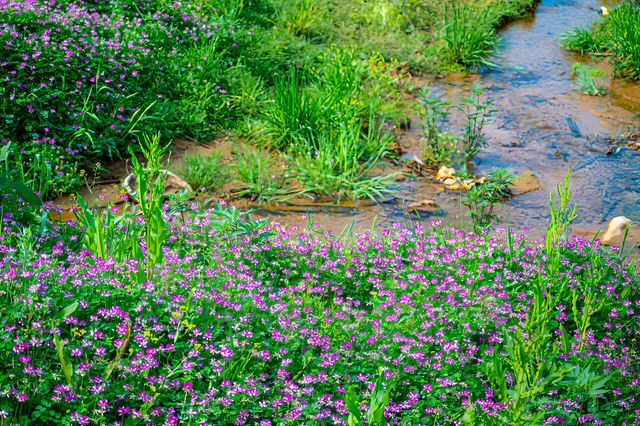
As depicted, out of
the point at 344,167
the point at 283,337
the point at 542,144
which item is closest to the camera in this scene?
the point at 283,337

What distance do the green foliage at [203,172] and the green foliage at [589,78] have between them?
4.89 m

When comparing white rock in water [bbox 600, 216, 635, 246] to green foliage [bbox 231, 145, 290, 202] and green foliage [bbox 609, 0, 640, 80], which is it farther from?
green foliage [bbox 609, 0, 640, 80]

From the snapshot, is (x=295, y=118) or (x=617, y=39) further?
(x=617, y=39)

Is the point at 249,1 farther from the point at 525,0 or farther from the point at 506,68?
the point at 525,0

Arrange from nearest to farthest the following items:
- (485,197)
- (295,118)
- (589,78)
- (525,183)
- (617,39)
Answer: (485,197) < (525,183) < (295,118) < (589,78) < (617,39)

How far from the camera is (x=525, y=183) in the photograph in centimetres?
659

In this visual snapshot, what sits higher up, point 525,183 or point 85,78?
point 85,78

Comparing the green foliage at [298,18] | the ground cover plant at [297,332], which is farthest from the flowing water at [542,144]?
the green foliage at [298,18]

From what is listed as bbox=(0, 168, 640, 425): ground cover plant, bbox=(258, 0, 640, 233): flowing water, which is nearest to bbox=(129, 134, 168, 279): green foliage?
bbox=(0, 168, 640, 425): ground cover plant

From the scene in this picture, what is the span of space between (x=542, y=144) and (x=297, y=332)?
4.86 metres

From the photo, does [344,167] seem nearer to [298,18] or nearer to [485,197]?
[485,197]

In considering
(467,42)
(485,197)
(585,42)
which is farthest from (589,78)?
(485,197)

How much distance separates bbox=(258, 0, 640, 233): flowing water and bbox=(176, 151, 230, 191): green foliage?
536mm

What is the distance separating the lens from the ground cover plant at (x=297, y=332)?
2914 mm
